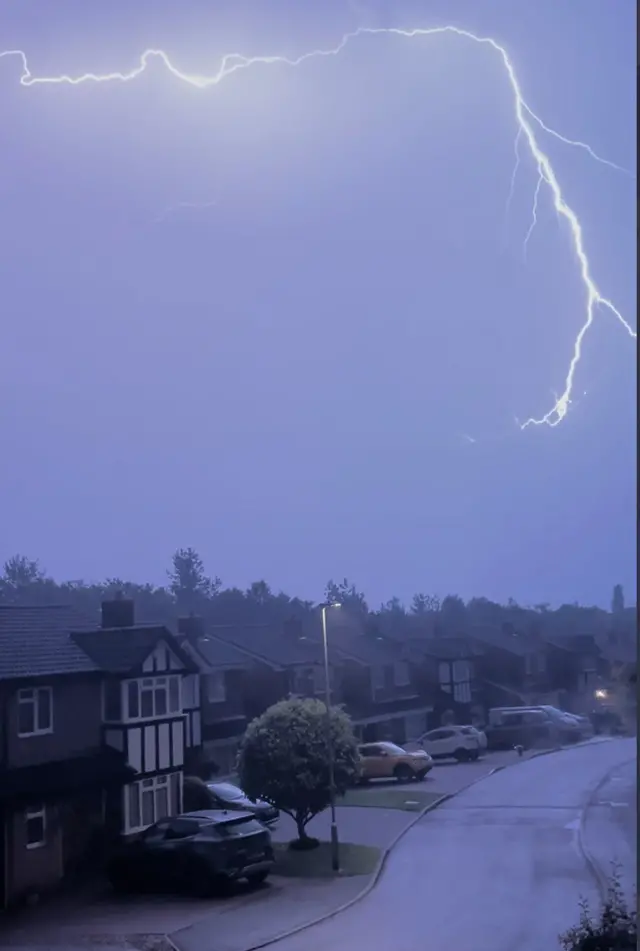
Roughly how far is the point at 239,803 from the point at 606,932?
3.39ft

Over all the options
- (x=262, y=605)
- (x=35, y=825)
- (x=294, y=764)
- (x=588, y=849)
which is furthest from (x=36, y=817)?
(x=588, y=849)

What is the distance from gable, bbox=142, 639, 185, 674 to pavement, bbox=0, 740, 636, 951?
55 centimetres

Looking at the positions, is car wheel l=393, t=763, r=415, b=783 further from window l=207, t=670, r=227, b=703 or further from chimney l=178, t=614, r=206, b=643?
chimney l=178, t=614, r=206, b=643

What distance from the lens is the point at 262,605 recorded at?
127 inches

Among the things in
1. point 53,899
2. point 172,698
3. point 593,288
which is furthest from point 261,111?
point 53,899

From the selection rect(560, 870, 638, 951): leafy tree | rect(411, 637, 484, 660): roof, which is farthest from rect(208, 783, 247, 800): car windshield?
rect(560, 870, 638, 951): leafy tree

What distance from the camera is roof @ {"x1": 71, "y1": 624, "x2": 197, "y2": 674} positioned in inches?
121

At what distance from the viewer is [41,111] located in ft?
11.2

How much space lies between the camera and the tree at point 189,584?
3227 mm

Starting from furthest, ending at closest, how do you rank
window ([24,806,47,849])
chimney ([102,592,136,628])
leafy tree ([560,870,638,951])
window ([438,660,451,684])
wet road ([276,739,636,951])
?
1. window ([438,660,451,684])
2. chimney ([102,592,136,628])
3. window ([24,806,47,849])
4. wet road ([276,739,636,951])
5. leafy tree ([560,870,638,951])

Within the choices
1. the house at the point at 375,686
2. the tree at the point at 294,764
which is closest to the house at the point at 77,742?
the tree at the point at 294,764

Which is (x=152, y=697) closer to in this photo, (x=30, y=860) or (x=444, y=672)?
(x=30, y=860)

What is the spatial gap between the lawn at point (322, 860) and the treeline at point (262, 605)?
615 millimetres

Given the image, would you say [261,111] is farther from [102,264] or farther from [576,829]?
[576,829]
